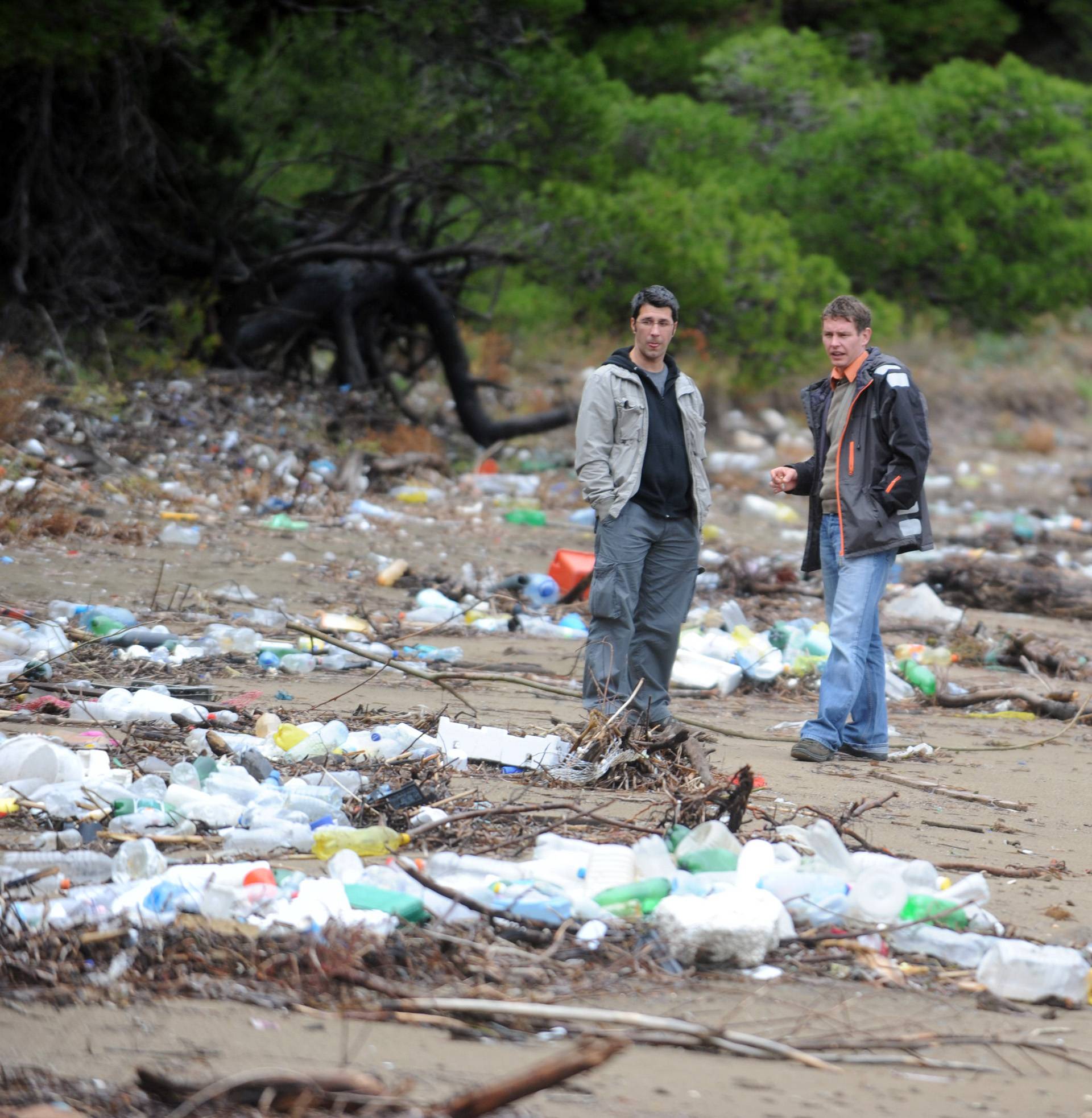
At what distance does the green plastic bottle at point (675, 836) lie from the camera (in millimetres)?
3484

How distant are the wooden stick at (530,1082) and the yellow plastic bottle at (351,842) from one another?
4.28 feet

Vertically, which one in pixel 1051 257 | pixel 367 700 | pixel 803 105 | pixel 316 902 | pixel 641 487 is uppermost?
pixel 803 105

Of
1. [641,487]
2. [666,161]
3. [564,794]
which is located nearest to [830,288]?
[666,161]

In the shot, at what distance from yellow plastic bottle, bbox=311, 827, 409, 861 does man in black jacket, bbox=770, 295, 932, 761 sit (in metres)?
2.05

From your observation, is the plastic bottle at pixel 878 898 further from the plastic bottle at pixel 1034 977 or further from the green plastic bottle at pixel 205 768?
the green plastic bottle at pixel 205 768

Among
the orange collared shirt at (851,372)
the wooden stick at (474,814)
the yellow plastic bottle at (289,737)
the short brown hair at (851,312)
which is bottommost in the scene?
the yellow plastic bottle at (289,737)

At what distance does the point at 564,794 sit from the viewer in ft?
13.5

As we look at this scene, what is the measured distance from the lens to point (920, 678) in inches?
263

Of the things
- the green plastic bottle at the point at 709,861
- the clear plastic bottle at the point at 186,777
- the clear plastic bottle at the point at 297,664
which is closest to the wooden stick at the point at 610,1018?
the green plastic bottle at the point at 709,861

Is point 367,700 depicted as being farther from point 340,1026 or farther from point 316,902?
point 340,1026

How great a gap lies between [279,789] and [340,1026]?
136cm

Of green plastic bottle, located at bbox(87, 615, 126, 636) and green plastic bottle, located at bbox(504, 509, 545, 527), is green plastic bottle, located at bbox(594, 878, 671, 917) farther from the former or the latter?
green plastic bottle, located at bbox(504, 509, 545, 527)

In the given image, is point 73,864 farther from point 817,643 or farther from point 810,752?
point 817,643

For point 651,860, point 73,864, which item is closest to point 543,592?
point 651,860
